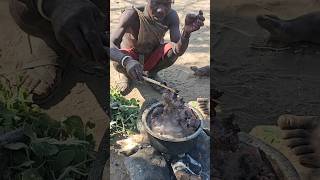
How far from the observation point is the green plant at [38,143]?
6.43 feet

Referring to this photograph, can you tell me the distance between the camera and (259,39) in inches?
87.4

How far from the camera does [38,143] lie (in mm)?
1988

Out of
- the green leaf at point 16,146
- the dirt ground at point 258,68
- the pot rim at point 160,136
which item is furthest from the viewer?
the dirt ground at point 258,68

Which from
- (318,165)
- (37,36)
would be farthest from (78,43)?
(318,165)

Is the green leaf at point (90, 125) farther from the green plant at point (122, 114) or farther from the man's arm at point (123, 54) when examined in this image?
the man's arm at point (123, 54)

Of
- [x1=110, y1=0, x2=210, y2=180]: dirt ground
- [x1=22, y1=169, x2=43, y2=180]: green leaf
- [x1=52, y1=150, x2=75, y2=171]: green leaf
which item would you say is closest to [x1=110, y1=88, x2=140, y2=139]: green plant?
[x1=110, y1=0, x2=210, y2=180]: dirt ground

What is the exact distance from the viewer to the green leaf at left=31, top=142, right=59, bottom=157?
6.51ft

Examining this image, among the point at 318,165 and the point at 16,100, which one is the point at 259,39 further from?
the point at 16,100

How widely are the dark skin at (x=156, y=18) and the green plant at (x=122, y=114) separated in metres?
0.07

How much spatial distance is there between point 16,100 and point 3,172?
1.06ft

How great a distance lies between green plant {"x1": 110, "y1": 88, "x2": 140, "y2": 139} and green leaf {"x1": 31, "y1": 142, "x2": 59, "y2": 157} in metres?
0.18

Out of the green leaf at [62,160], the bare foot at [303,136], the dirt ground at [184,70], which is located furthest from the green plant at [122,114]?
the bare foot at [303,136]

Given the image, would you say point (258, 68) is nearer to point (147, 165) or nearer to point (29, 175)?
point (147, 165)

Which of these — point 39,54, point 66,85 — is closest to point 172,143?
point 66,85
